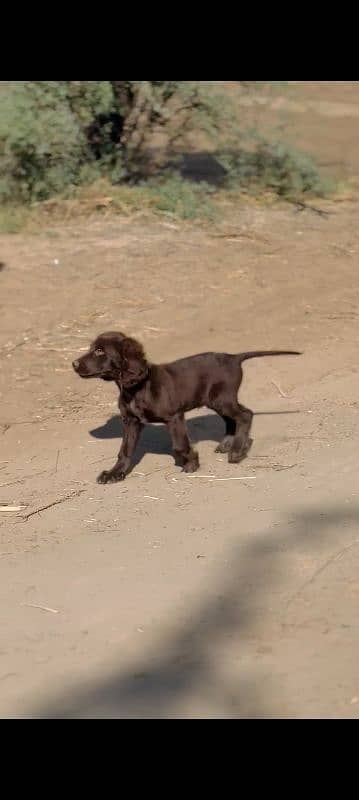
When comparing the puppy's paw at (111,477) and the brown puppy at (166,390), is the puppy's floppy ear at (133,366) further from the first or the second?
the puppy's paw at (111,477)

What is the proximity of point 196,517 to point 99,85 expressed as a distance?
26.6 feet

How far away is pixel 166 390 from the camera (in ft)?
26.1

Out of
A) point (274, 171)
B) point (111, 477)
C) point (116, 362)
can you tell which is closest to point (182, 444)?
point (111, 477)

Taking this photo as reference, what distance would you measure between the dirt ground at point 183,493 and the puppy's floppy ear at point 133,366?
24.4 inches

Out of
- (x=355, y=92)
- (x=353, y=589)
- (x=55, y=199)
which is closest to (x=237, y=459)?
(x=353, y=589)

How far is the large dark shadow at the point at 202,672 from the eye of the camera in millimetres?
4961

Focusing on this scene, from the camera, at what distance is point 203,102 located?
1461cm

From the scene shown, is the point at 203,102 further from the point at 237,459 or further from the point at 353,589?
the point at 353,589

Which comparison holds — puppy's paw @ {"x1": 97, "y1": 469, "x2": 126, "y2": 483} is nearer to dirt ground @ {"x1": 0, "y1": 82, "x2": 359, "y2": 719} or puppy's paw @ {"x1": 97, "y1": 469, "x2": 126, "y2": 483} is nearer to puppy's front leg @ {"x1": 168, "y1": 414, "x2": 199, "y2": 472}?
dirt ground @ {"x1": 0, "y1": 82, "x2": 359, "y2": 719}

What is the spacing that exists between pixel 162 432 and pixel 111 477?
1.28 meters

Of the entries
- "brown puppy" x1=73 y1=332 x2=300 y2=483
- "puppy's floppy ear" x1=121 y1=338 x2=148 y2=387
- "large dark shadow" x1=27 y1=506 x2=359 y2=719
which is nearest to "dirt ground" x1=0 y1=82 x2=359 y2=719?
"large dark shadow" x1=27 y1=506 x2=359 y2=719

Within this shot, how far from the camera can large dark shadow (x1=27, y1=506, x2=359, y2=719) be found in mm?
4961

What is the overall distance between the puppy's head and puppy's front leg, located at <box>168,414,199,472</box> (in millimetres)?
373

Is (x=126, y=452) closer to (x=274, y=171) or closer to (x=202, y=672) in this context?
(x=202, y=672)
